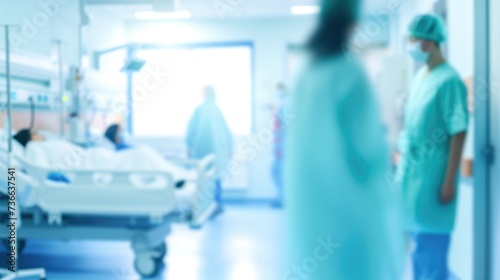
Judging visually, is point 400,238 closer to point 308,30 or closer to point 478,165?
point 308,30

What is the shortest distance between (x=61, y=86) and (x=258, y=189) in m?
2.73

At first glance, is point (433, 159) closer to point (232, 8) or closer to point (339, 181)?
point (339, 181)

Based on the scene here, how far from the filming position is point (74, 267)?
327 centimetres

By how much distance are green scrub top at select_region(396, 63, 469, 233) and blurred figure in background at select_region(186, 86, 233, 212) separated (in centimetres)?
320

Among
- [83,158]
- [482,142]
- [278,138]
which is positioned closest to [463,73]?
[482,142]

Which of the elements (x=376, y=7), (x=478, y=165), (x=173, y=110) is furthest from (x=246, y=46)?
(x=478, y=165)

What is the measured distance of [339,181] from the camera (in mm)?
1148

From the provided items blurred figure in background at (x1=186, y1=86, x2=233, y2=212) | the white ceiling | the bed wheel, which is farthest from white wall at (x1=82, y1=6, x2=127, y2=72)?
the bed wheel

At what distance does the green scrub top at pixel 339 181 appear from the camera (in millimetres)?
1118

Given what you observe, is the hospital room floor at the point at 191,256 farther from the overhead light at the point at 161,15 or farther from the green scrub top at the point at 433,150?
the overhead light at the point at 161,15

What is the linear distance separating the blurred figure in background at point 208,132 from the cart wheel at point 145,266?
1.93 meters

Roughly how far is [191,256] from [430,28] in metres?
2.38

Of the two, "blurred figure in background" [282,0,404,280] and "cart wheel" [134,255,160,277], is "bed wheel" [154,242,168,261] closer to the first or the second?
"cart wheel" [134,255,160,277]

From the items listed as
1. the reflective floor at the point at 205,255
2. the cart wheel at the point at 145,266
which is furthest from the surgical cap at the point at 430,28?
the cart wheel at the point at 145,266
